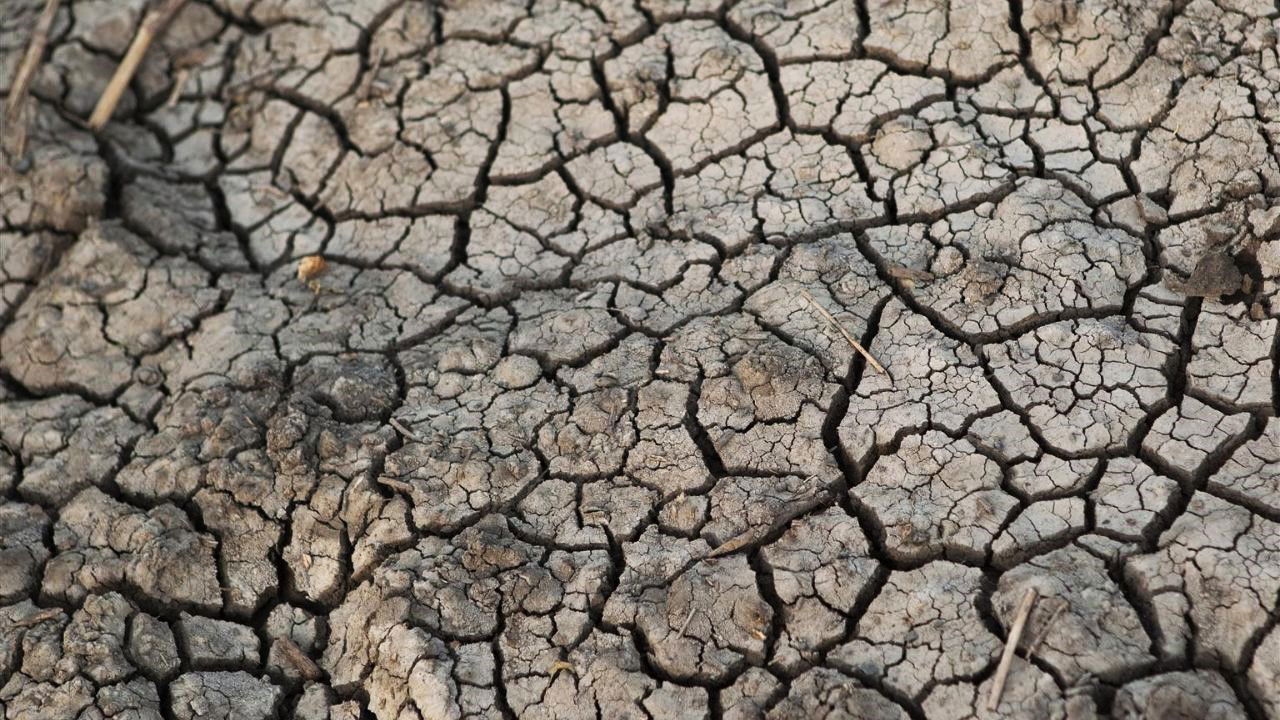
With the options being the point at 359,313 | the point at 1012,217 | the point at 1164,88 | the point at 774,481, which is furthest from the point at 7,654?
the point at 1164,88

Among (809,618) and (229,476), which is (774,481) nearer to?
(809,618)

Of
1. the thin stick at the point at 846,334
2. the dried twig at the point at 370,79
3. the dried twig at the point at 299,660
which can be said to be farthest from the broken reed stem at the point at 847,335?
the dried twig at the point at 370,79

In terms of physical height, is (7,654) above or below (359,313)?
below

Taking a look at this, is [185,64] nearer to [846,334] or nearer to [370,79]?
[370,79]

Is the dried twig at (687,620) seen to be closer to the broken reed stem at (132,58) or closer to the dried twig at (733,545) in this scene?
the dried twig at (733,545)

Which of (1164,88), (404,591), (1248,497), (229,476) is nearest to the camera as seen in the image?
(1248,497)

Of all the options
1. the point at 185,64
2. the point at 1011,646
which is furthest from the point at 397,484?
the point at 185,64
